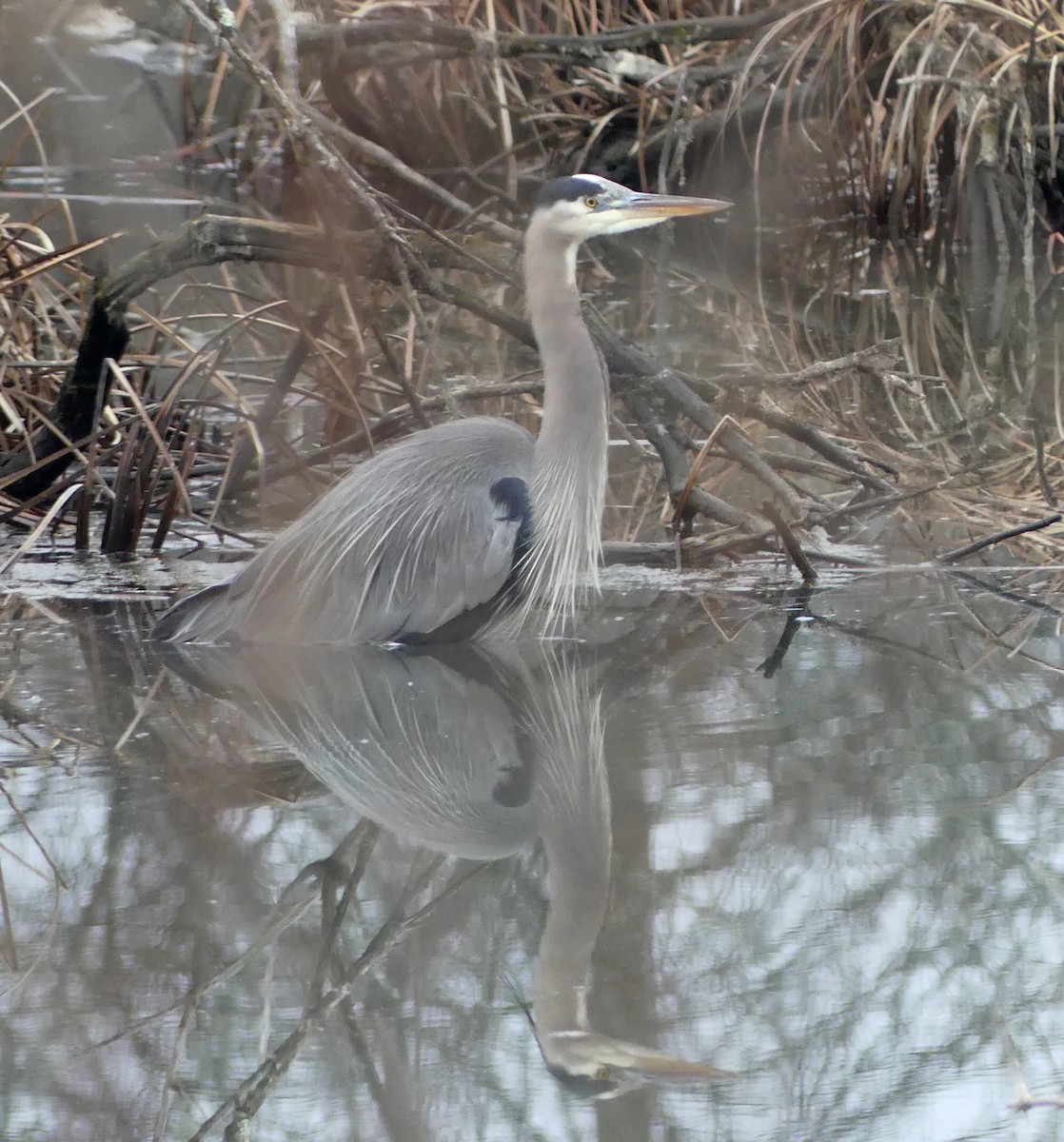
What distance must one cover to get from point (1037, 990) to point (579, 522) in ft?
7.24

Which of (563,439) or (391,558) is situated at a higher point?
(563,439)

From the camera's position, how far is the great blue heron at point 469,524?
13.5 feet

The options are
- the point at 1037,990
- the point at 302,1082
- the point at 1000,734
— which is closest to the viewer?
the point at 302,1082

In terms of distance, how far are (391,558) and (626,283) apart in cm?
526

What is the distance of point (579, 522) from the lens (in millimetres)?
4211

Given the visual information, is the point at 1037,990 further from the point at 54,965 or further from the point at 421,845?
the point at 54,965

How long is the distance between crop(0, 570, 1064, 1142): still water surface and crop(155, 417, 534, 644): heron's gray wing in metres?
0.24

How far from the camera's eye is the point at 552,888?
8.42 feet

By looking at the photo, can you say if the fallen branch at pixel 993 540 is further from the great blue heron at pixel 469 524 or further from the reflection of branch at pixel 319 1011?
the reflection of branch at pixel 319 1011

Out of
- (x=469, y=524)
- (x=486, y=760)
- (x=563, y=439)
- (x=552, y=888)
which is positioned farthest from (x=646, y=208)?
(x=552, y=888)

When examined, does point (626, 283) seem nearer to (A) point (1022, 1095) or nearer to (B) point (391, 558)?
(B) point (391, 558)

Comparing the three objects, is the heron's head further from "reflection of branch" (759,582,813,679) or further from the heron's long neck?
"reflection of branch" (759,582,813,679)

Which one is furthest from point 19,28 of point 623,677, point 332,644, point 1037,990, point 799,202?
point 1037,990

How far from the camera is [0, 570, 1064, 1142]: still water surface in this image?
2.00 meters
